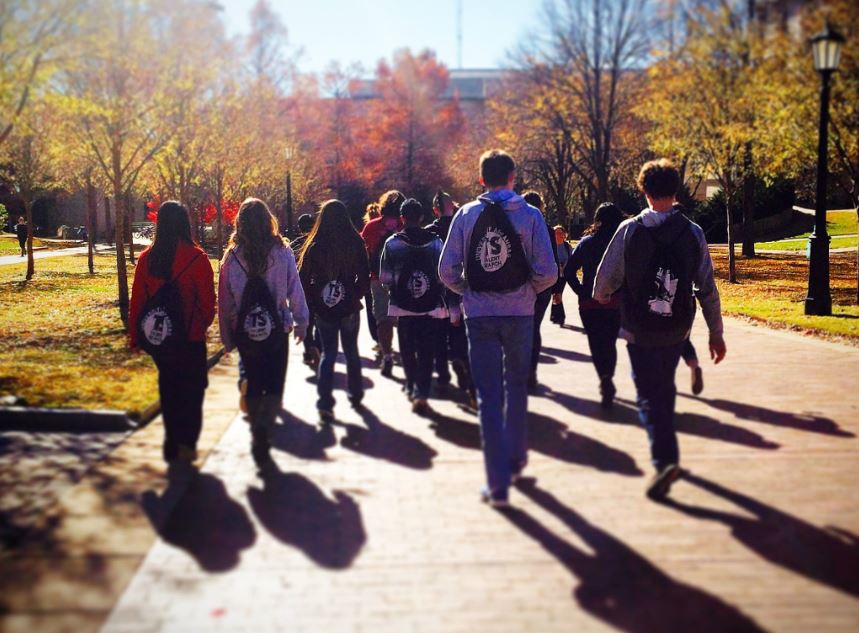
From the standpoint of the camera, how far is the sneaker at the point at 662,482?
5289 millimetres

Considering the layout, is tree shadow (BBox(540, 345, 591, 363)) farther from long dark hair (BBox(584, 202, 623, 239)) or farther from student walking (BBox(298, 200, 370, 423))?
student walking (BBox(298, 200, 370, 423))

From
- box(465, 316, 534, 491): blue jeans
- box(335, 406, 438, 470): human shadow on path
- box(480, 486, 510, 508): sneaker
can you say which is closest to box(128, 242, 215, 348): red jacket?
box(335, 406, 438, 470): human shadow on path

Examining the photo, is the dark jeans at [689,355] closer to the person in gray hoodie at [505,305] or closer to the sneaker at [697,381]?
the sneaker at [697,381]

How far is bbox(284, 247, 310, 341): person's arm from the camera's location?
659cm

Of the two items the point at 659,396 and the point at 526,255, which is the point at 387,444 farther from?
the point at 659,396

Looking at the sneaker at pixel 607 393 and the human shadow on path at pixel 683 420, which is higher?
the sneaker at pixel 607 393

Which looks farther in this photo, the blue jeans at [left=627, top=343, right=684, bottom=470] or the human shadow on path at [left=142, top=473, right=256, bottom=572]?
the blue jeans at [left=627, top=343, right=684, bottom=470]

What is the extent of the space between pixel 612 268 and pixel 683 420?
230 cm

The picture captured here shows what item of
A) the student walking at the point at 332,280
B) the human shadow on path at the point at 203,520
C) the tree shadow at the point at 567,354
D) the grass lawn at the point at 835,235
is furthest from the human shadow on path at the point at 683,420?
the grass lawn at the point at 835,235

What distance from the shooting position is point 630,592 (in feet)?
13.0

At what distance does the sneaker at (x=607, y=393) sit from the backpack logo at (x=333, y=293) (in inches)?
94.5

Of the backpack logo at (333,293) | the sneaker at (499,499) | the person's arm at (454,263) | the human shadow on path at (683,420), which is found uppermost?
the person's arm at (454,263)

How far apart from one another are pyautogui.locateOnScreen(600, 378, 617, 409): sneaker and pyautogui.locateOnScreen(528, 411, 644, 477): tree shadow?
80cm

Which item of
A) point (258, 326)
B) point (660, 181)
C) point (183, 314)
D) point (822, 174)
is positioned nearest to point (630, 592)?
point (660, 181)
